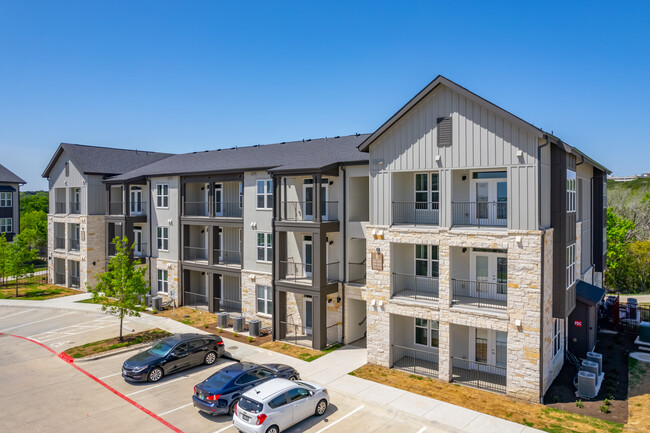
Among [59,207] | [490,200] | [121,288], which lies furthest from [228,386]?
[59,207]

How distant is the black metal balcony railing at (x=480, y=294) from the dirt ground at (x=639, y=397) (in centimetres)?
529

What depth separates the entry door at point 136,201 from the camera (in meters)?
34.8

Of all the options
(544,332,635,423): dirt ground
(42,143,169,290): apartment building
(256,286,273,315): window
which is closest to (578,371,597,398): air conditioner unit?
(544,332,635,423): dirt ground

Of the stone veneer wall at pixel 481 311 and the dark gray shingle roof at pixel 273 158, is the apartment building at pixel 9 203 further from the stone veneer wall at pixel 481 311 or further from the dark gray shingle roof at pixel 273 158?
the stone veneer wall at pixel 481 311

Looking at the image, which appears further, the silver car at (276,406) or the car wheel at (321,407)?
the car wheel at (321,407)

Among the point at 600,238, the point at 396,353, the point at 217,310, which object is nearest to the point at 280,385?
the point at 396,353

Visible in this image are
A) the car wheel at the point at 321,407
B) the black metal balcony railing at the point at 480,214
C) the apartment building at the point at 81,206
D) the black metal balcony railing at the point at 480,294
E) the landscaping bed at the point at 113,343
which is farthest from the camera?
the apartment building at the point at 81,206

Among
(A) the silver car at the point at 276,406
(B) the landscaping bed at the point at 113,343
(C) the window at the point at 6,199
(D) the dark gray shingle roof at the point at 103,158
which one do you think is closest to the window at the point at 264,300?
(B) the landscaping bed at the point at 113,343

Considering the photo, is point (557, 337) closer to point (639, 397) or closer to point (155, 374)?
point (639, 397)

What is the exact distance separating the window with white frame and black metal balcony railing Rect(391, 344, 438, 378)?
0.39 metres

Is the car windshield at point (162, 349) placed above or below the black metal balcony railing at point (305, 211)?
below

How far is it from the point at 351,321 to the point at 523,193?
36.1 feet

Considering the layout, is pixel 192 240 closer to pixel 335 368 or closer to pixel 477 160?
pixel 335 368

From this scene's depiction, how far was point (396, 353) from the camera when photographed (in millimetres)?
19984
